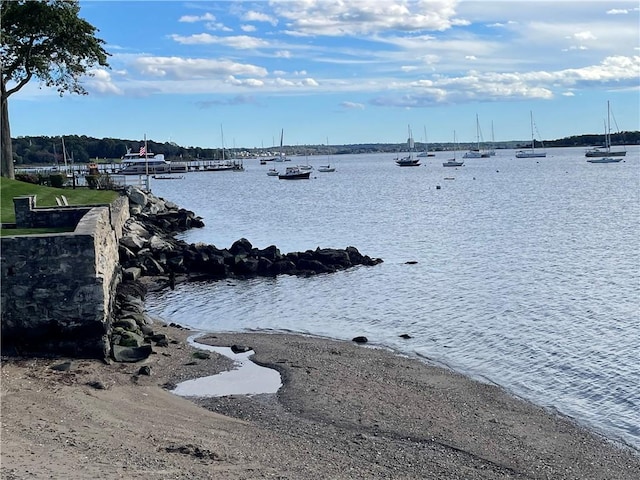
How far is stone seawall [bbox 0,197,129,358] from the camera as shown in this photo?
14859 mm

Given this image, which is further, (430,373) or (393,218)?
(393,218)

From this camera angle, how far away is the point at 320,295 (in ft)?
86.0

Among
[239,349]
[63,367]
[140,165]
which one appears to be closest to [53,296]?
[63,367]

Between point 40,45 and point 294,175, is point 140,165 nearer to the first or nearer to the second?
point 294,175

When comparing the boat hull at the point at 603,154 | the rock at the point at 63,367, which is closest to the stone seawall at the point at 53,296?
the rock at the point at 63,367

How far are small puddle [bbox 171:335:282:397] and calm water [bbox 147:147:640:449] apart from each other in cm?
400

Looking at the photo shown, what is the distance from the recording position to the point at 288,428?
1265cm

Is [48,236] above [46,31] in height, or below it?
below

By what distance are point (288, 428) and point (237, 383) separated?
3.03 meters

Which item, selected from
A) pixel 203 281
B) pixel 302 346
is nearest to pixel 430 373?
pixel 302 346

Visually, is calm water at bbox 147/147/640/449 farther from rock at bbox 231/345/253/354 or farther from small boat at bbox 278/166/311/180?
small boat at bbox 278/166/311/180

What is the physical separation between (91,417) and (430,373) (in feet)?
24.4

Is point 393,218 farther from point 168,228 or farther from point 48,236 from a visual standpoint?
point 48,236

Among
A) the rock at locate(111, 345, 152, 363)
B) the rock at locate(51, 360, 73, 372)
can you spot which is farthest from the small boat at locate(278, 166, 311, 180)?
the rock at locate(51, 360, 73, 372)
